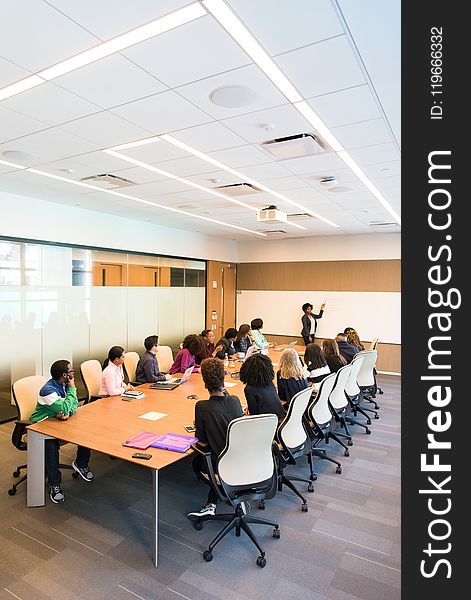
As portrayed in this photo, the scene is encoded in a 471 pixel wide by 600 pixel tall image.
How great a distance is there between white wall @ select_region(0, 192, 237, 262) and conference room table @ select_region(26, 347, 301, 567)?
3.09 metres

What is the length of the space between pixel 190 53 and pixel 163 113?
82 cm

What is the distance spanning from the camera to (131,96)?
104 inches

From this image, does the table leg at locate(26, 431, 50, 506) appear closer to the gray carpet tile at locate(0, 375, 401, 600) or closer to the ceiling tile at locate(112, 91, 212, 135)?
the gray carpet tile at locate(0, 375, 401, 600)

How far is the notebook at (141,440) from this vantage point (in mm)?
2982

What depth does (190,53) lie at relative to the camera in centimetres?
216

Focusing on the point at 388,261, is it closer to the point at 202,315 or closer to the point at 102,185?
the point at 202,315

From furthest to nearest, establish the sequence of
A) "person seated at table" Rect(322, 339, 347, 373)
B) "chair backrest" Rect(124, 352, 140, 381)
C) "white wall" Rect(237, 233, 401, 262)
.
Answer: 1. "white wall" Rect(237, 233, 401, 262)
2. "chair backrest" Rect(124, 352, 140, 381)
3. "person seated at table" Rect(322, 339, 347, 373)

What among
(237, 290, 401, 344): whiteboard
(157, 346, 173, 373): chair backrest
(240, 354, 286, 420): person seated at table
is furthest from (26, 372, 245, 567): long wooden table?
(237, 290, 401, 344): whiteboard

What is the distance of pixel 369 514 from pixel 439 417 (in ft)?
7.03

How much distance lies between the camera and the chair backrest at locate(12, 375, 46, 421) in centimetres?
379

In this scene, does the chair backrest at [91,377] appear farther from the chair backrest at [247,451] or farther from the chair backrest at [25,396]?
the chair backrest at [247,451]

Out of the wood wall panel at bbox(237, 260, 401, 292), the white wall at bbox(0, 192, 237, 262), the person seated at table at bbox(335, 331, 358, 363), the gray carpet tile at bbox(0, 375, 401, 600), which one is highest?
the white wall at bbox(0, 192, 237, 262)

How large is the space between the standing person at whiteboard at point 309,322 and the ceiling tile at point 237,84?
720cm

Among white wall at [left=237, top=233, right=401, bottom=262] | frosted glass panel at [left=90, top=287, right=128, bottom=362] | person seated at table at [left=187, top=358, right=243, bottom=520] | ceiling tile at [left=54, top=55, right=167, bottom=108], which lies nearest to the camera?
ceiling tile at [left=54, top=55, right=167, bottom=108]
